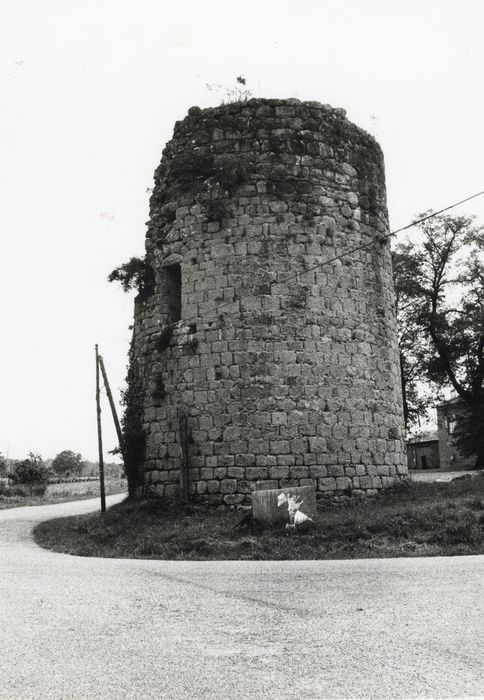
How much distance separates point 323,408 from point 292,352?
122 centimetres

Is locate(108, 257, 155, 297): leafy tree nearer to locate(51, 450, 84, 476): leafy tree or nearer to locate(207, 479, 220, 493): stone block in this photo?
locate(207, 479, 220, 493): stone block

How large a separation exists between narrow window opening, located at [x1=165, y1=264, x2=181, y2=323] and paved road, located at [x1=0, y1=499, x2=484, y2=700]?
A: 8.32 metres

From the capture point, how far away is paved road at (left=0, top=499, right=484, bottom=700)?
4000 millimetres

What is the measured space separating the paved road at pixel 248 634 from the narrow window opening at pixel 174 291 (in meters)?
8.32

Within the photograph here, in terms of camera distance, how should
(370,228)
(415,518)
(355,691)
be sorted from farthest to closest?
(370,228) < (415,518) < (355,691)

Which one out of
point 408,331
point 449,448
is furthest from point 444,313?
point 449,448

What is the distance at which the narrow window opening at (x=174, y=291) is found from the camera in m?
15.7

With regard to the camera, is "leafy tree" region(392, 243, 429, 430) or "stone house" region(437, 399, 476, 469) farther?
"stone house" region(437, 399, 476, 469)

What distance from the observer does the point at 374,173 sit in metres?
16.1

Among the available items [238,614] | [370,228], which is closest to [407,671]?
[238,614]

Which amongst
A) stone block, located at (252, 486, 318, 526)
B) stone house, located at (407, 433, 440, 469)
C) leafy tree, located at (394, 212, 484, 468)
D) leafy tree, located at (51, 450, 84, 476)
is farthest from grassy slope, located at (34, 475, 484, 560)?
leafy tree, located at (51, 450, 84, 476)

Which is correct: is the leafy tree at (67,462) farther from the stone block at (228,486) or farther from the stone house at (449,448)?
the stone block at (228,486)

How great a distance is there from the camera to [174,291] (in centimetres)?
1587

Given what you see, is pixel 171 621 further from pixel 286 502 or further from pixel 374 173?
pixel 374 173
